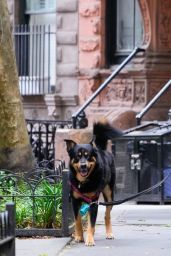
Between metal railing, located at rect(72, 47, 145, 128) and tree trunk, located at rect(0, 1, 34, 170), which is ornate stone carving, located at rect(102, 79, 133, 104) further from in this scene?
tree trunk, located at rect(0, 1, 34, 170)

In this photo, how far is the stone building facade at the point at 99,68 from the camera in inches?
685

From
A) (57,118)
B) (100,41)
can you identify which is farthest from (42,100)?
(100,41)

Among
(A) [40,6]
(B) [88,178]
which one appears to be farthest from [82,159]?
(A) [40,6]

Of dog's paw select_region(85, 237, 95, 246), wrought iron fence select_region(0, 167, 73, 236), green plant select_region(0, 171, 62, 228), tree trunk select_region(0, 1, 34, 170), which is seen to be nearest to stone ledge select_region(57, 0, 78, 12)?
tree trunk select_region(0, 1, 34, 170)

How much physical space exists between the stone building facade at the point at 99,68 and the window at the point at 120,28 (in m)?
0.18

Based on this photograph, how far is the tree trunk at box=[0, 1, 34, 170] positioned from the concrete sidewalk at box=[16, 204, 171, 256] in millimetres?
1268

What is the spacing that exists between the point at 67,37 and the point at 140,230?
27.6 feet

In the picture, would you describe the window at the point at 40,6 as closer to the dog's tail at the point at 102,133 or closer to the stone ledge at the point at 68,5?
the stone ledge at the point at 68,5

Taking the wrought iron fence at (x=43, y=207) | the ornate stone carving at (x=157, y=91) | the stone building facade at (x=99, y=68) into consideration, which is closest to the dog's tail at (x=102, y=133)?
the wrought iron fence at (x=43, y=207)

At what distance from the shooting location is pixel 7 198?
11000 mm

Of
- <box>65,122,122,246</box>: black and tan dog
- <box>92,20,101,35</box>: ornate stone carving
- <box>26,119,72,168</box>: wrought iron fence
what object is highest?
→ <box>92,20,101,35</box>: ornate stone carving

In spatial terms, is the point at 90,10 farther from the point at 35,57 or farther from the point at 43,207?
the point at 43,207

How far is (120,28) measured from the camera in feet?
61.0

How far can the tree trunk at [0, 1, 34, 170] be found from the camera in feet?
40.5
